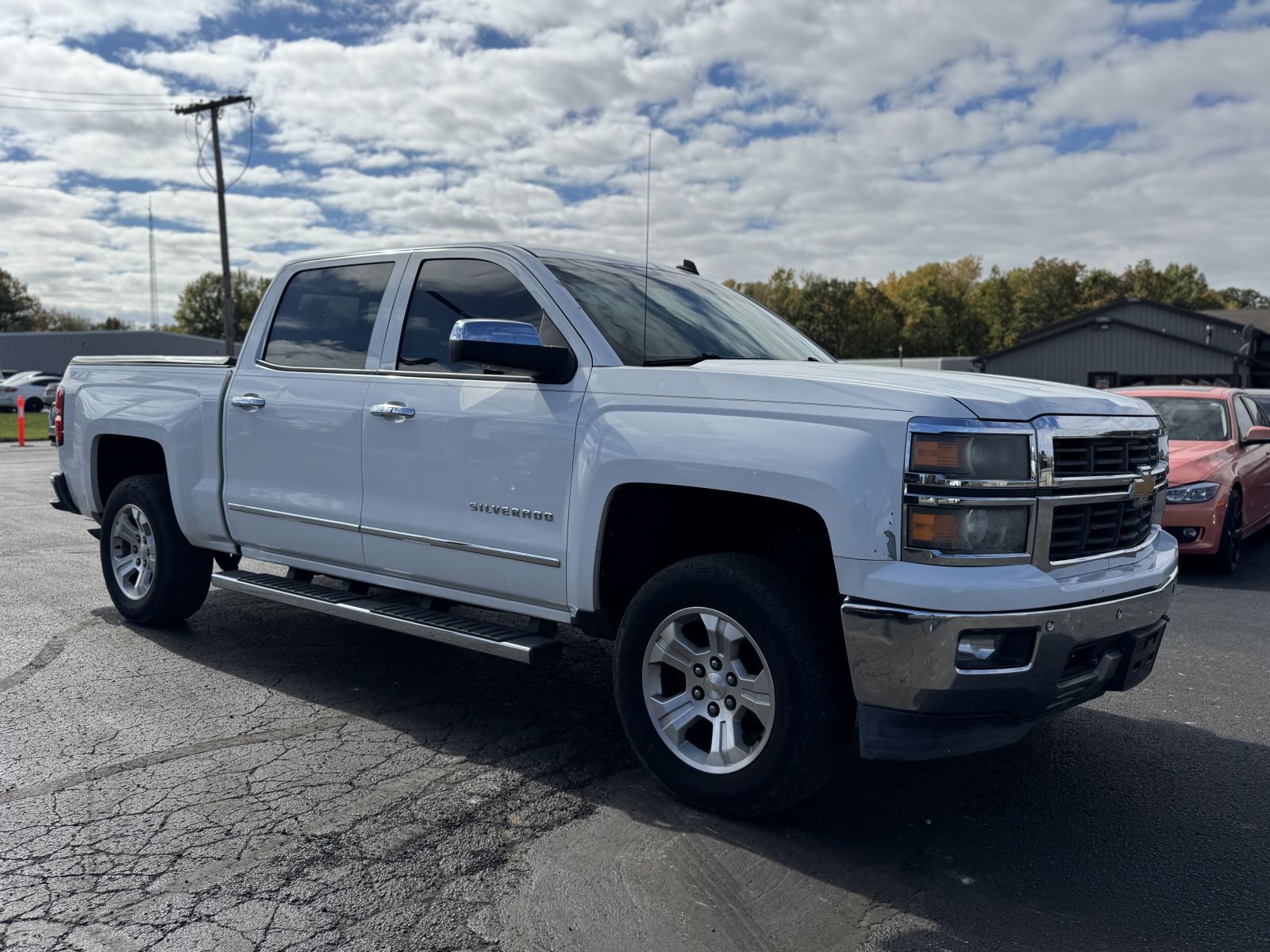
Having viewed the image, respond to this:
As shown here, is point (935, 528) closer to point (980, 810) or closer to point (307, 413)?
point (980, 810)

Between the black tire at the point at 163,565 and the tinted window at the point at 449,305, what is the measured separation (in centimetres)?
212

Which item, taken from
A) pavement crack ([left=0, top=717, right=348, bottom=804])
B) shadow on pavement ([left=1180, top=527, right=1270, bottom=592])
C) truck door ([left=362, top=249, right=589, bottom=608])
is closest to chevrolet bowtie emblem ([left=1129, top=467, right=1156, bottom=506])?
truck door ([left=362, top=249, right=589, bottom=608])

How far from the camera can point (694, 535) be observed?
171 inches

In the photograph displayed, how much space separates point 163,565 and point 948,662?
182 inches

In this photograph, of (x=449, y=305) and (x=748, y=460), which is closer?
(x=748, y=460)

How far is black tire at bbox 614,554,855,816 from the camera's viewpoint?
3498mm

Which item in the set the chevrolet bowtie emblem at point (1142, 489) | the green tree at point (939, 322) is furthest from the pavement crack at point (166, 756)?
the green tree at point (939, 322)

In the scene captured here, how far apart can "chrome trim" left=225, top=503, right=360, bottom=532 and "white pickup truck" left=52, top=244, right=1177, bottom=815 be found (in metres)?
0.02

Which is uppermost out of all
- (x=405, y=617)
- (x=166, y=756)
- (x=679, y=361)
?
(x=679, y=361)

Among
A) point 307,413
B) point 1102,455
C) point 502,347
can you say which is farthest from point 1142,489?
point 307,413

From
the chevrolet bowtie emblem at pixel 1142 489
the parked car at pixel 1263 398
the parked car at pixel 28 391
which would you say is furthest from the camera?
the parked car at pixel 28 391

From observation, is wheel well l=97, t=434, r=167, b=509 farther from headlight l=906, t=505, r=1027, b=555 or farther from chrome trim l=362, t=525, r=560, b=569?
headlight l=906, t=505, r=1027, b=555

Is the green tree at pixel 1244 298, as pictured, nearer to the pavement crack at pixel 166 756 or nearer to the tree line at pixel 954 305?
the tree line at pixel 954 305

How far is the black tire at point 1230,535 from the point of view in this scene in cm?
886
